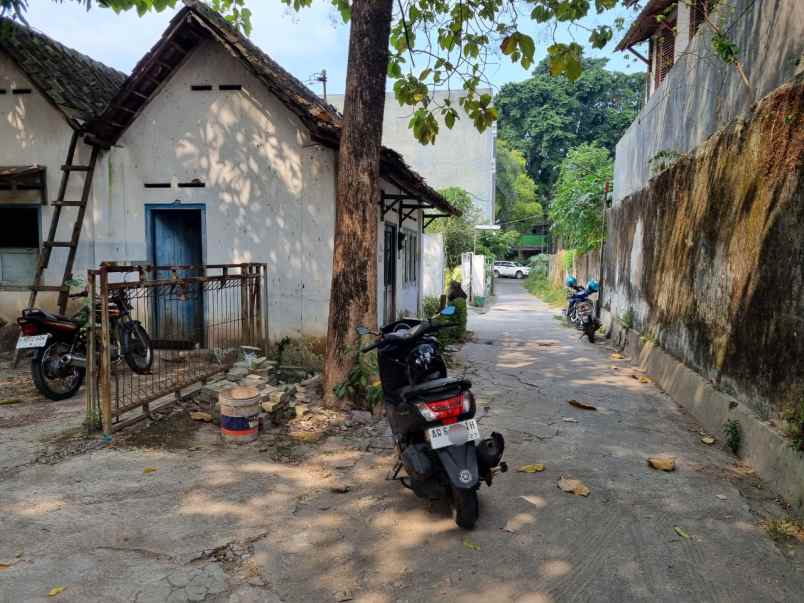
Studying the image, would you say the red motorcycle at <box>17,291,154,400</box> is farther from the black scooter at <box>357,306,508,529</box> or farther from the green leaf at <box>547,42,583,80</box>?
the green leaf at <box>547,42,583,80</box>

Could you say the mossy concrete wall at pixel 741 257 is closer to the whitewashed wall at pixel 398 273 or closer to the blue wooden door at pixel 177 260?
the whitewashed wall at pixel 398 273

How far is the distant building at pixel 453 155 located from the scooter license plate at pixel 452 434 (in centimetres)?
2839

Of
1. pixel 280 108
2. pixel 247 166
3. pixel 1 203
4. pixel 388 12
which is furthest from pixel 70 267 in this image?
pixel 388 12

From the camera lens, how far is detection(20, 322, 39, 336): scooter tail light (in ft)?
20.6

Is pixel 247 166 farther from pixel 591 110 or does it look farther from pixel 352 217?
pixel 591 110

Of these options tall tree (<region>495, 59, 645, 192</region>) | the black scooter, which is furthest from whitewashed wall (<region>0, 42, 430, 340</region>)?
tall tree (<region>495, 59, 645, 192</region>)

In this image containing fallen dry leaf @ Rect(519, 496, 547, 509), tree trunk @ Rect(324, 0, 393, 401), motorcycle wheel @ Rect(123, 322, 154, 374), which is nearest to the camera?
fallen dry leaf @ Rect(519, 496, 547, 509)

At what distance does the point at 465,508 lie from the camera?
141 inches

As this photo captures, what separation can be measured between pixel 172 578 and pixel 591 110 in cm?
4910

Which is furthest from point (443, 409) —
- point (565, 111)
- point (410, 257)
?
point (565, 111)

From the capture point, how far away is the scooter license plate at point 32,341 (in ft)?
20.2

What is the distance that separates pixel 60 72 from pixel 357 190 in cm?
645

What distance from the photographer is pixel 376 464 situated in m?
4.85

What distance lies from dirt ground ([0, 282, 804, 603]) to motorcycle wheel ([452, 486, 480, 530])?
0.26ft
